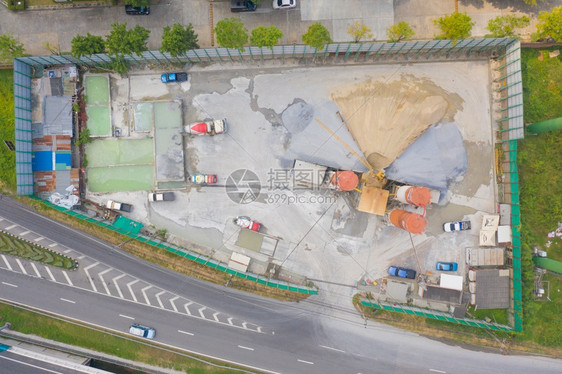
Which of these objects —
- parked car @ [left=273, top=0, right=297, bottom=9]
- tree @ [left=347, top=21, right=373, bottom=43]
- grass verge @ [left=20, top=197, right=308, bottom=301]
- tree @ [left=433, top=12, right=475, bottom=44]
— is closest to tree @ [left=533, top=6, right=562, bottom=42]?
tree @ [left=433, top=12, right=475, bottom=44]

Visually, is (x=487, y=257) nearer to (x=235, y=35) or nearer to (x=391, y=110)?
(x=391, y=110)

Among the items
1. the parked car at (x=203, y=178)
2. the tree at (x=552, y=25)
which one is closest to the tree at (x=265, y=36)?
the parked car at (x=203, y=178)

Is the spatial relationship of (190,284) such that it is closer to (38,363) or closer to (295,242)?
(295,242)

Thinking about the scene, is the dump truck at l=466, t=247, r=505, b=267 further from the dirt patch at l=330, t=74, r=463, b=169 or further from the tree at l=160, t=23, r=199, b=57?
the tree at l=160, t=23, r=199, b=57

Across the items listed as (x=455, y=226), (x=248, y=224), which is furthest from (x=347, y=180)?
(x=455, y=226)

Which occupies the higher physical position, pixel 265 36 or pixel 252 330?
pixel 265 36

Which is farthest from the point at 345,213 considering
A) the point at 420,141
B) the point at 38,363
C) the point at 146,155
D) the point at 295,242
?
the point at 38,363
